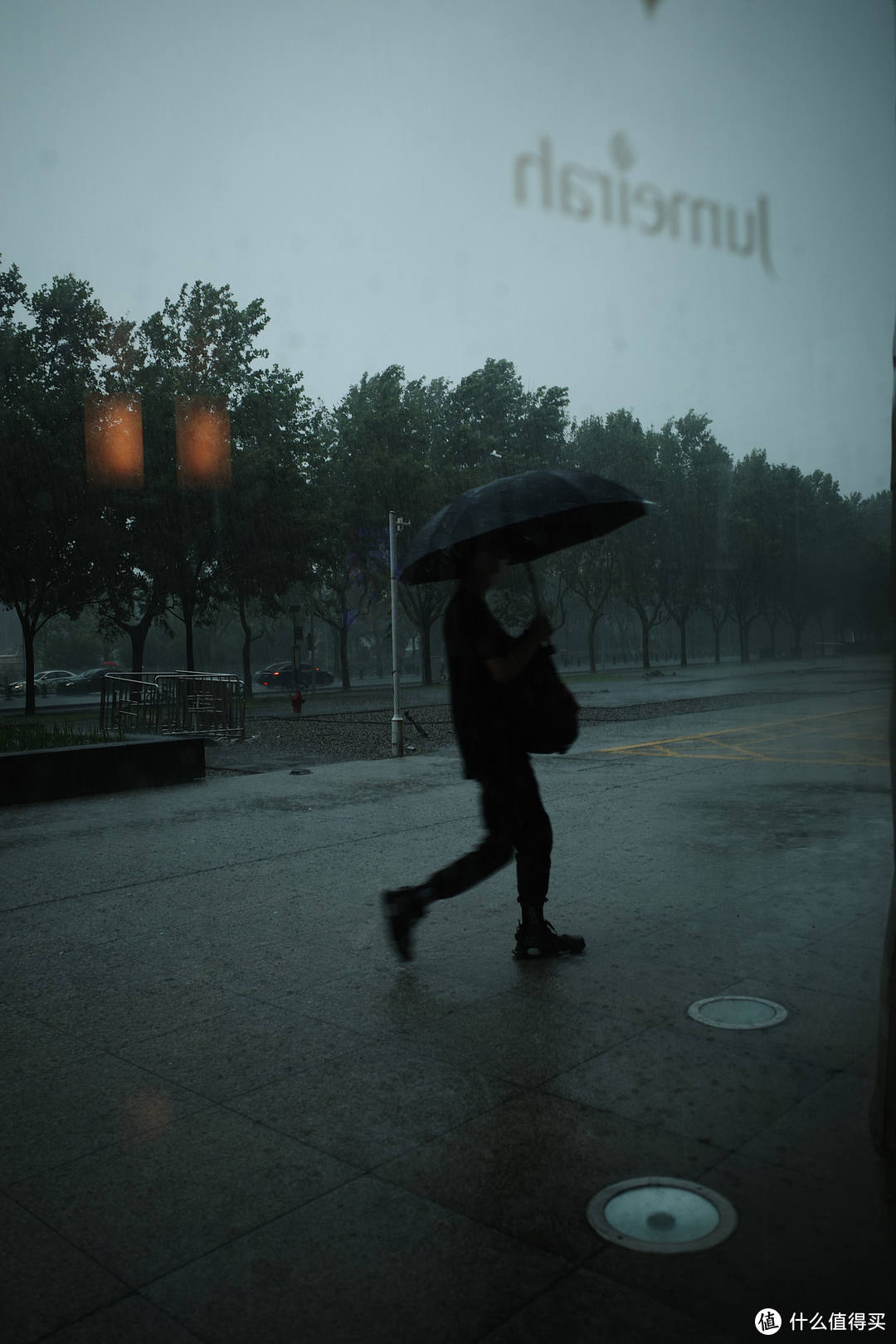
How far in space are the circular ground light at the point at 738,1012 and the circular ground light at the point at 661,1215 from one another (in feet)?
3.87

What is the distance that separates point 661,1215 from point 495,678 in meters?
2.15

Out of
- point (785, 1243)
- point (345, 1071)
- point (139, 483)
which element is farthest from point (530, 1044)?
point (139, 483)

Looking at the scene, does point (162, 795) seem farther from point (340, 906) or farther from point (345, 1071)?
point (345, 1071)

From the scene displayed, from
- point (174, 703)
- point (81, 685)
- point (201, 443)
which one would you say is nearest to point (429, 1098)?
point (174, 703)

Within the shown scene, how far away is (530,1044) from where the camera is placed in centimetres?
379

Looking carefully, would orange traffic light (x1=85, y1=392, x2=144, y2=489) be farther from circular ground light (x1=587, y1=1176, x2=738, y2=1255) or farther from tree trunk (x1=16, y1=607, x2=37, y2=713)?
circular ground light (x1=587, y1=1176, x2=738, y2=1255)

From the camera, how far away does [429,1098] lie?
3373 millimetres

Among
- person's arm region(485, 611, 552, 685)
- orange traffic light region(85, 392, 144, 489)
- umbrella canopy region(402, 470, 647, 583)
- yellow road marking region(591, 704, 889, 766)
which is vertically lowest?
yellow road marking region(591, 704, 889, 766)

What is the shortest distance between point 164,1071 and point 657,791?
270 inches

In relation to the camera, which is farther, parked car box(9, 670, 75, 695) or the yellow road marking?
parked car box(9, 670, 75, 695)

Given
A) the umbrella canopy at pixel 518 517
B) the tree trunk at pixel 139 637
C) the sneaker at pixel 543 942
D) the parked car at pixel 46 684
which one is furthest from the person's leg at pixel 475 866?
the parked car at pixel 46 684

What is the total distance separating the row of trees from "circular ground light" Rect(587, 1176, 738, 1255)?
14096mm

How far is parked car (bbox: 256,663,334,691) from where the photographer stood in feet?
168

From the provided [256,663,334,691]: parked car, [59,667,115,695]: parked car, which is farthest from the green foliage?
[59,667,115,695]: parked car
